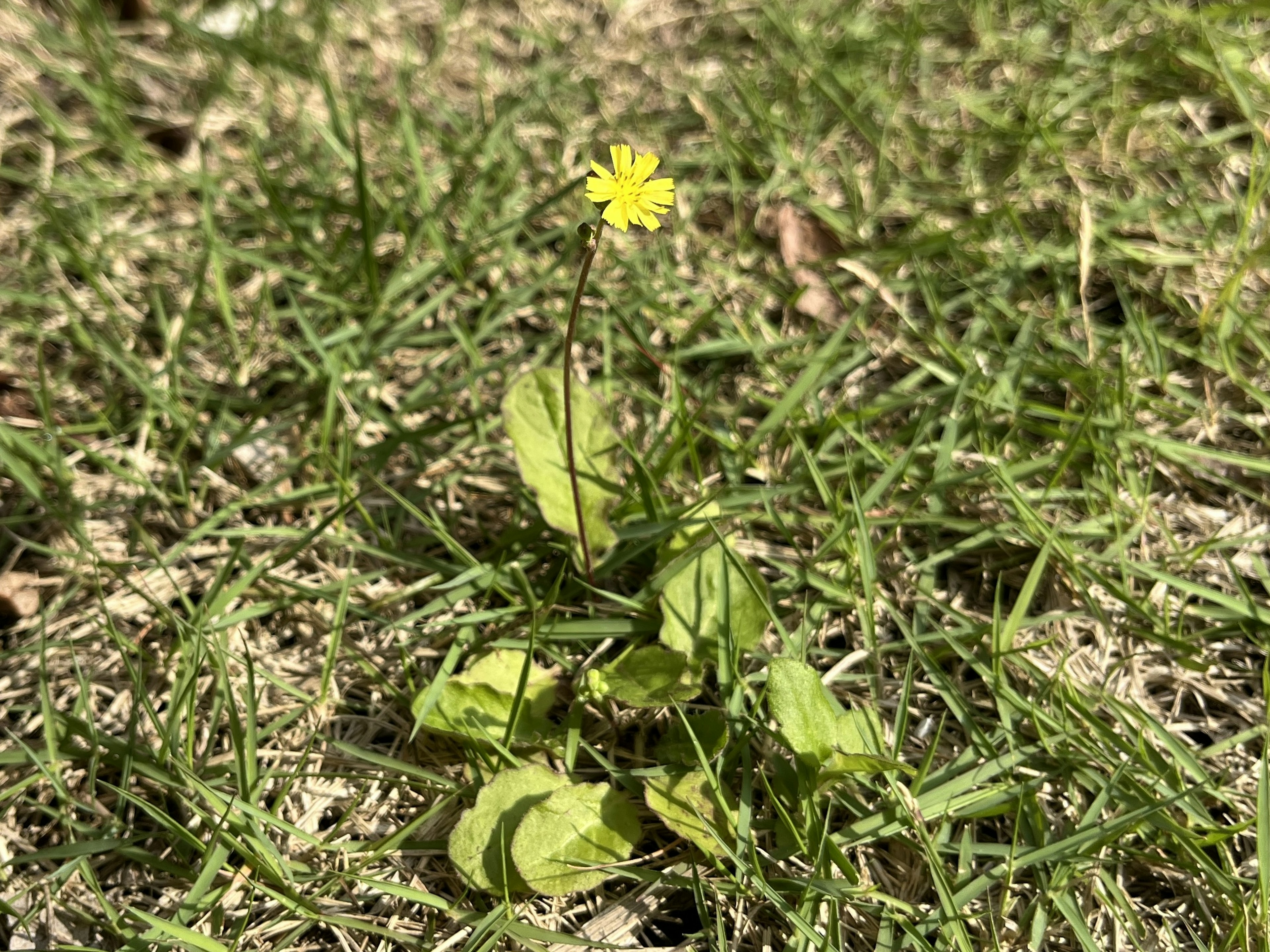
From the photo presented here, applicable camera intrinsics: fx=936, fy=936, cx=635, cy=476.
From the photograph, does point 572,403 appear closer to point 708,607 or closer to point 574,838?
point 708,607

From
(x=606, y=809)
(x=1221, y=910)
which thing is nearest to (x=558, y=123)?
(x=606, y=809)

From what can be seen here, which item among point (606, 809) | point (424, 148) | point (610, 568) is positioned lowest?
point (606, 809)

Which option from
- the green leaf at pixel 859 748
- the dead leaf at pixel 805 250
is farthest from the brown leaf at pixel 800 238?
the green leaf at pixel 859 748

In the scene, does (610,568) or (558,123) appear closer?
(610,568)

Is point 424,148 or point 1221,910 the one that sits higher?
point 424,148

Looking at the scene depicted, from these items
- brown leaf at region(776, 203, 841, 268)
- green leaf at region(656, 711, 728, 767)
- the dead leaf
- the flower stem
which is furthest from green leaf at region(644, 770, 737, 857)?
brown leaf at region(776, 203, 841, 268)

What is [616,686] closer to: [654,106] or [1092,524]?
[1092,524]

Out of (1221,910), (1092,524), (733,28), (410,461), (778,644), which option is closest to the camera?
(1221,910)
